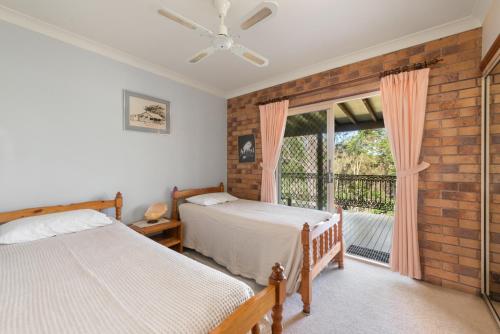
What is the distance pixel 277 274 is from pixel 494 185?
2183 millimetres

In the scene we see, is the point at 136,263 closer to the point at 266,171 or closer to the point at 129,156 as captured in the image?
the point at 129,156

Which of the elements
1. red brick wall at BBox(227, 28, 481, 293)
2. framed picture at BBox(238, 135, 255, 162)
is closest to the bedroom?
red brick wall at BBox(227, 28, 481, 293)

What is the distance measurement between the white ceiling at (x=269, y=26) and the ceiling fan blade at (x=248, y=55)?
0.21 m

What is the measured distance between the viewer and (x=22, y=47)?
1975mm

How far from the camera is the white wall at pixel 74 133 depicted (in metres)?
1.93

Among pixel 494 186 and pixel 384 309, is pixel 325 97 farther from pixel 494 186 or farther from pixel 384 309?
pixel 384 309

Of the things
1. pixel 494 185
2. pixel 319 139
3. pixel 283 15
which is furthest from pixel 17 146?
pixel 494 185

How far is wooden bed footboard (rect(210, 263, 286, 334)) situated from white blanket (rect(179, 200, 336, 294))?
92 cm

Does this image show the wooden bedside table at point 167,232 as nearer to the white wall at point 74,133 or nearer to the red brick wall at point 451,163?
the white wall at point 74,133

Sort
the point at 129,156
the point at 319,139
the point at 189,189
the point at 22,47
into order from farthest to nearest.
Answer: the point at 189,189
the point at 319,139
the point at 129,156
the point at 22,47

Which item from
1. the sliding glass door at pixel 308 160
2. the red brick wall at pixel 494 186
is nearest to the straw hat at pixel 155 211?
the sliding glass door at pixel 308 160

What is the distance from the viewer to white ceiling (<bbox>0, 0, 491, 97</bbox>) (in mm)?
1816

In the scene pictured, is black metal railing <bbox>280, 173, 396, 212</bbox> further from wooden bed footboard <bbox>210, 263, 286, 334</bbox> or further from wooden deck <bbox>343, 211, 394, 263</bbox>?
wooden bed footboard <bbox>210, 263, 286, 334</bbox>

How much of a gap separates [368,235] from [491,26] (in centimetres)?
306
